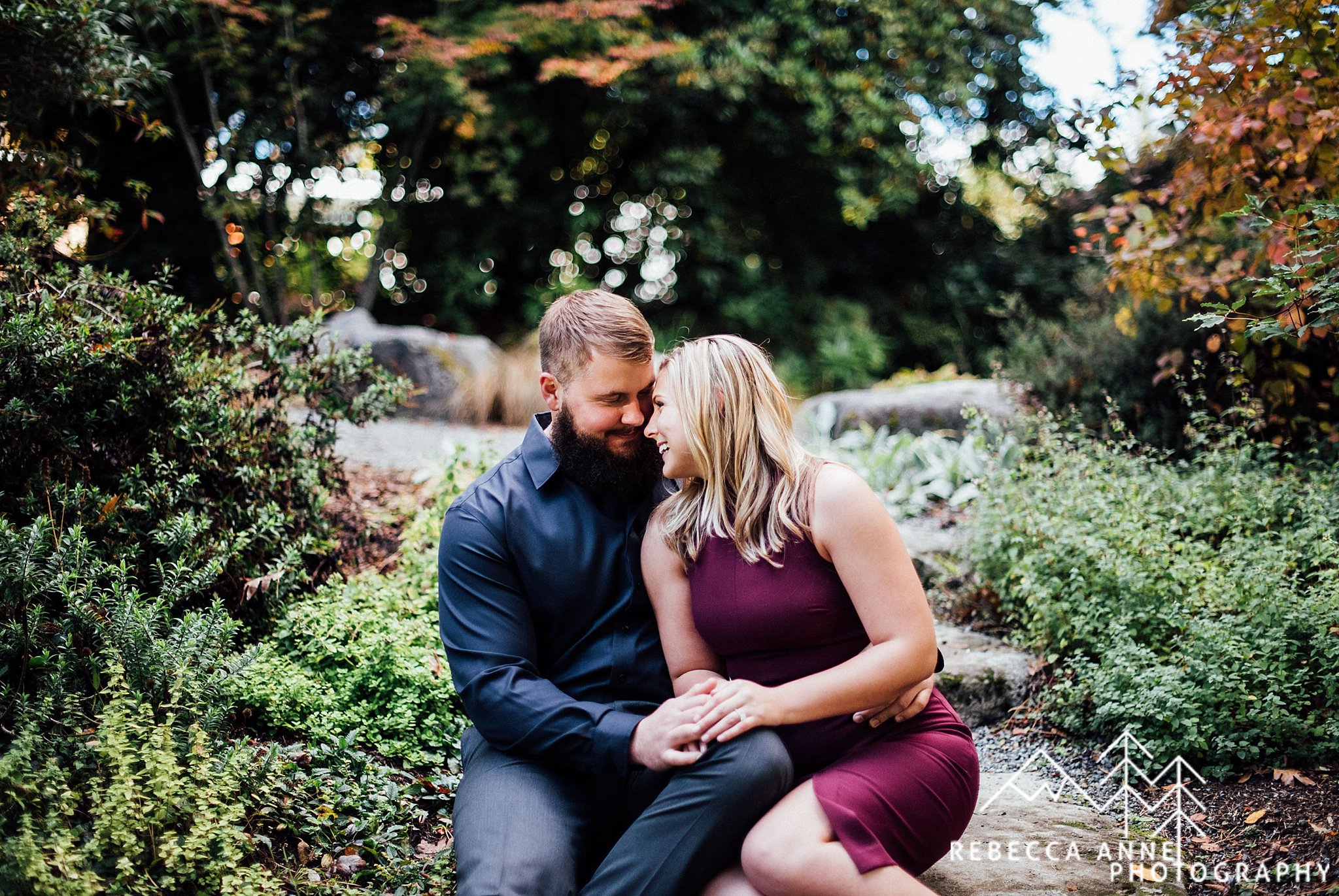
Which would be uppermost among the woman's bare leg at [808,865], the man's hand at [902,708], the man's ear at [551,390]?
the man's ear at [551,390]

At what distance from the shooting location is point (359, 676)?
3.29 meters

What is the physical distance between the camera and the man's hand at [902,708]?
2.28 metres

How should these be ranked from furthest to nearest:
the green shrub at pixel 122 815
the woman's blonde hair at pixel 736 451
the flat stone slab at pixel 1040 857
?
the flat stone slab at pixel 1040 857 → the woman's blonde hair at pixel 736 451 → the green shrub at pixel 122 815

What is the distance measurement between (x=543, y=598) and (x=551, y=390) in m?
0.62

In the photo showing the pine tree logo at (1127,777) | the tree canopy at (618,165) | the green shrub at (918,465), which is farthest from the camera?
the tree canopy at (618,165)

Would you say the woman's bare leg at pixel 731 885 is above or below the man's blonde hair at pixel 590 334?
below

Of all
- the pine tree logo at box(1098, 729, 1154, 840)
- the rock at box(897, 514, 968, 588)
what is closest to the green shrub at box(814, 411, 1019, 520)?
the rock at box(897, 514, 968, 588)

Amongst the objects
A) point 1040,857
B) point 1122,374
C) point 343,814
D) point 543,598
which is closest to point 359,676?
point 343,814

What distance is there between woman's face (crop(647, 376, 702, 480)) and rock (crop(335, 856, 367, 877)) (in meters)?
1.38

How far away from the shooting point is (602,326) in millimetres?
2645

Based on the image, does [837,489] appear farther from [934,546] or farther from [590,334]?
[934,546]

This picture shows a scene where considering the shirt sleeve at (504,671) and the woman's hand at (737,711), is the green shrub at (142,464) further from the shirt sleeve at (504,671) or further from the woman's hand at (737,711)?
the woman's hand at (737,711)

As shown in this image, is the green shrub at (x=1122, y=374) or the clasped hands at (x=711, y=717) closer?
the clasped hands at (x=711, y=717)

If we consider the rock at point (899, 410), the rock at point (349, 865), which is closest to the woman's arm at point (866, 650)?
the rock at point (349, 865)
